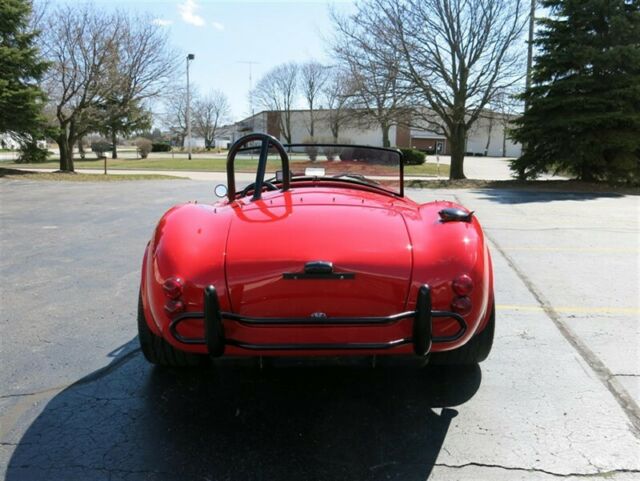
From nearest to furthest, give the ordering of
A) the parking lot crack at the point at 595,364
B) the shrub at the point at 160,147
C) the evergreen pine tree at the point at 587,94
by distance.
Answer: the parking lot crack at the point at 595,364
the evergreen pine tree at the point at 587,94
the shrub at the point at 160,147

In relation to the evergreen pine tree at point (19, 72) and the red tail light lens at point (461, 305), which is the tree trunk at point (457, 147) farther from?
the red tail light lens at point (461, 305)

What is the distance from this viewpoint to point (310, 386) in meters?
3.18

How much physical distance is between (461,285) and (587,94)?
17.9 m

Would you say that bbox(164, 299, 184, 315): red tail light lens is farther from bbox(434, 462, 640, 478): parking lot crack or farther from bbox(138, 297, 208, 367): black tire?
bbox(434, 462, 640, 478): parking lot crack

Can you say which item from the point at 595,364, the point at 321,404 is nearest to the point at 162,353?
the point at 321,404

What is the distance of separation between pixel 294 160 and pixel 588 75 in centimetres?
1692

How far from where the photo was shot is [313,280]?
2422 mm

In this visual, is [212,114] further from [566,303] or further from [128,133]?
[566,303]

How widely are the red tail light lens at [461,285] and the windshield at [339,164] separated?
148 centimetres

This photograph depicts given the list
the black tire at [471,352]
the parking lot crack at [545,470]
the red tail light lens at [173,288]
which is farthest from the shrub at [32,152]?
the parking lot crack at [545,470]

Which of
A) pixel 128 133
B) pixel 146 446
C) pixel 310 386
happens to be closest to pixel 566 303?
pixel 310 386

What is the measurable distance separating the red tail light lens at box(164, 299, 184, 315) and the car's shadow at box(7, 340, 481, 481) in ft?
1.23

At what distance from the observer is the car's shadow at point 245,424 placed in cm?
236

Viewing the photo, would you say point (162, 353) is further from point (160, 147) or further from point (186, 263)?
point (160, 147)
